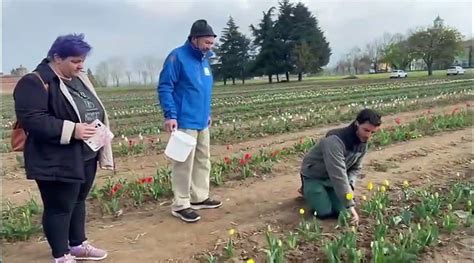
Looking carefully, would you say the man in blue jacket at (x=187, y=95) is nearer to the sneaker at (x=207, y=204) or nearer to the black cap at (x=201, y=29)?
the black cap at (x=201, y=29)

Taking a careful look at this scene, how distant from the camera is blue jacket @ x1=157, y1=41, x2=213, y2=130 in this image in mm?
4363

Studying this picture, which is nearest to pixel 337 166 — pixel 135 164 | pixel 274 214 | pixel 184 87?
pixel 274 214

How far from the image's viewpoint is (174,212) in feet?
15.0

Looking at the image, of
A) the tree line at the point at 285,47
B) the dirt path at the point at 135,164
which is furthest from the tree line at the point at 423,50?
the dirt path at the point at 135,164

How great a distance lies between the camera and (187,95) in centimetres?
445

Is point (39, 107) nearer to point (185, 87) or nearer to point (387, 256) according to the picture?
point (185, 87)

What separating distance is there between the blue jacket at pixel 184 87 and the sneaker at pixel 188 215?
78 cm

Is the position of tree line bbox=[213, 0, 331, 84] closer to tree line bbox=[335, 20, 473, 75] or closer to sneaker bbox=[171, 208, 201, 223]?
tree line bbox=[335, 20, 473, 75]

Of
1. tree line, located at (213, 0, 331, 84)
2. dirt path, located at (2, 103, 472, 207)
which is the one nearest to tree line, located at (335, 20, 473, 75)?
tree line, located at (213, 0, 331, 84)

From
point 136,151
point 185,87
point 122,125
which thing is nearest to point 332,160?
point 185,87

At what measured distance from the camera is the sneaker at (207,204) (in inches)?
189

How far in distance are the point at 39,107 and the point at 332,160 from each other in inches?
94.8

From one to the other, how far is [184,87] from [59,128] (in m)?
1.59

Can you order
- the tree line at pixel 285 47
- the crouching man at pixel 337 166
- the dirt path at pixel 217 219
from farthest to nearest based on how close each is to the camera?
the tree line at pixel 285 47 → the crouching man at pixel 337 166 → the dirt path at pixel 217 219
